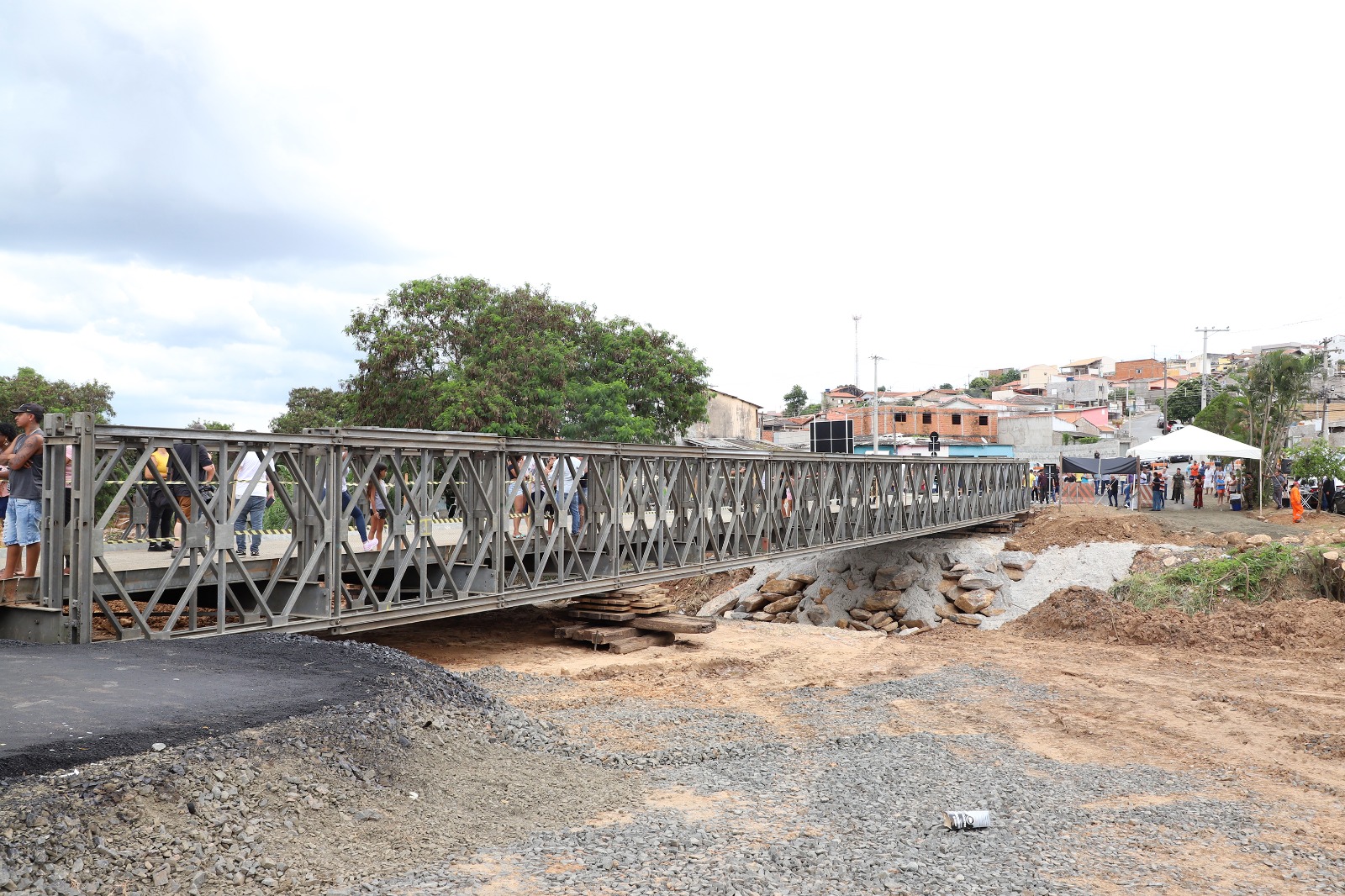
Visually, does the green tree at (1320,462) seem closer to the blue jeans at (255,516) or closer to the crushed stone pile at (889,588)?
the crushed stone pile at (889,588)

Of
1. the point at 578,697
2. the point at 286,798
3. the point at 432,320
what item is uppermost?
the point at 432,320

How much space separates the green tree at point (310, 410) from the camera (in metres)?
45.0

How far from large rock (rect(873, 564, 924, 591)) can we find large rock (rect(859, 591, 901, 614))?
0.24 metres

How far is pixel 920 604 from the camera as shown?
24.8 metres

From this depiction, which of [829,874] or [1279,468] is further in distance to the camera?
[1279,468]

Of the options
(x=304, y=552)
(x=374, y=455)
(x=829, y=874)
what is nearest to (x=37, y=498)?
(x=304, y=552)

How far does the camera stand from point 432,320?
3650 centimetres

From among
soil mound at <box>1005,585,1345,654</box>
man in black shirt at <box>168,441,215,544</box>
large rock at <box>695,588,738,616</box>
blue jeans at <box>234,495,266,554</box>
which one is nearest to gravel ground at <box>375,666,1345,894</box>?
man in black shirt at <box>168,441,215,544</box>

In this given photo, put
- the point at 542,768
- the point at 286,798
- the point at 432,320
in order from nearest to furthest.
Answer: the point at 286,798 < the point at 542,768 < the point at 432,320

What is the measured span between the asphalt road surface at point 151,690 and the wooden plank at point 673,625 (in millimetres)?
7221

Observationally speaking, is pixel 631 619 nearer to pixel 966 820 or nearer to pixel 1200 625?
pixel 966 820

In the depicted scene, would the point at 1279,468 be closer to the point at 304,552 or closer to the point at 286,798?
the point at 304,552

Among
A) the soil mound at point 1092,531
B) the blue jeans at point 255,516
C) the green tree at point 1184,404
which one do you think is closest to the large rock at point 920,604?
the soil mound at point 1092,531

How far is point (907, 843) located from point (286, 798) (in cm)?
376
